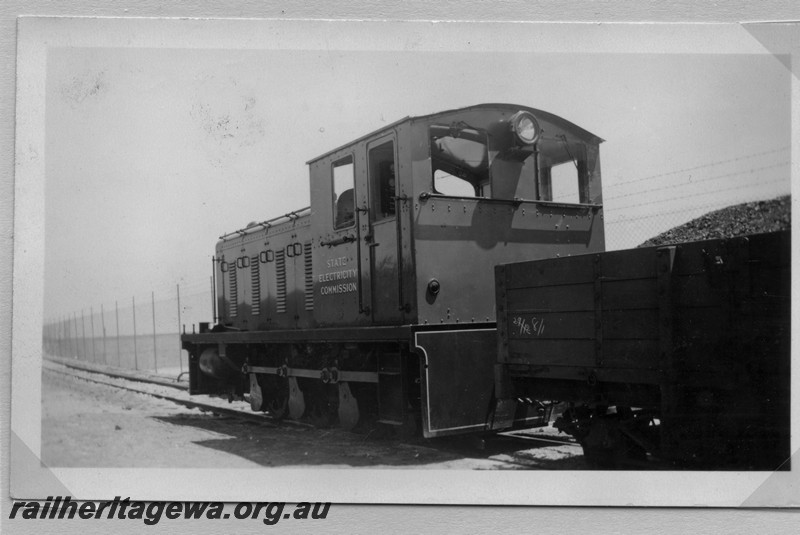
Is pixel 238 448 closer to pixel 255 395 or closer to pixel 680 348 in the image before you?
pixel 255 395

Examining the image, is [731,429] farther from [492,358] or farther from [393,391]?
[393,391]

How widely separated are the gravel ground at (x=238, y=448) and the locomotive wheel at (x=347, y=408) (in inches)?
6.2

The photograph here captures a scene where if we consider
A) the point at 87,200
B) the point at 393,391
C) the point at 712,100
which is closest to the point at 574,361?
the point at 393,391

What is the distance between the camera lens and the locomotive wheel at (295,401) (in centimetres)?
873

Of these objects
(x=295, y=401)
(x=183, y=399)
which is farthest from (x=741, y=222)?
(x=183, y=399)

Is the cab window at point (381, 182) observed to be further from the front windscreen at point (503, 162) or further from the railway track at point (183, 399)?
the railway track at point (183, 399)

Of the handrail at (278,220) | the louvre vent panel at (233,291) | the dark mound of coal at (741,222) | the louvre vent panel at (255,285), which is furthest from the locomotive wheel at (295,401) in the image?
the dark mound of coal at (741,222)

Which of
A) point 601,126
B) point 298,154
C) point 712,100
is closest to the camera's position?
point 712,100

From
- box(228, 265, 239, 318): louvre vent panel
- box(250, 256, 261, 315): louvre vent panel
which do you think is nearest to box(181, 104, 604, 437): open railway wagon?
box(250, 256, 261, 315): louvre vent panel

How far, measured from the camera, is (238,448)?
7.40 m

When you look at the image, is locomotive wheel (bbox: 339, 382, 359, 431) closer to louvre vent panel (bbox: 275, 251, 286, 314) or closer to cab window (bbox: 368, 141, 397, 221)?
cab window (bbox: 368, 141, 397, 221)

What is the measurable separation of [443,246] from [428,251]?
0.63 feet

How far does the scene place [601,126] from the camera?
6.77m

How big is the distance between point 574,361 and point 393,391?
7.15 feet
